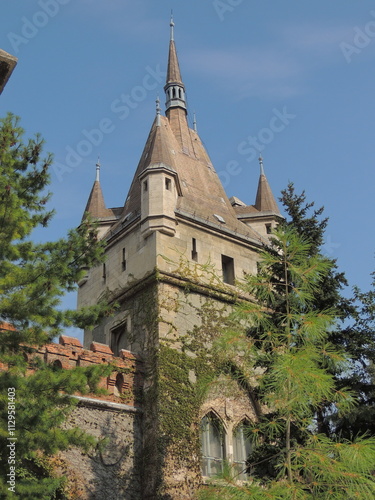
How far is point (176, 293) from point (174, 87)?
36.7ft

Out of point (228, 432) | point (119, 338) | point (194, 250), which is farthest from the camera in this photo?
point (194, 250)

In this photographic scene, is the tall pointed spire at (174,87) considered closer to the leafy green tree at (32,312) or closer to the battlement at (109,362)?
the battlement at (109,362)

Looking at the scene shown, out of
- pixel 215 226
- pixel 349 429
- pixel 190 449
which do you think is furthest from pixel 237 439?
pixel 215 226

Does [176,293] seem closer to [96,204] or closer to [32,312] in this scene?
[96,204]

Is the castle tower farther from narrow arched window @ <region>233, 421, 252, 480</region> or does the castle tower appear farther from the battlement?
the battlement

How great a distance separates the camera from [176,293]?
19641mm

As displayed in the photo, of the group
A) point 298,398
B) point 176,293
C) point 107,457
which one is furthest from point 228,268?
point 298,398

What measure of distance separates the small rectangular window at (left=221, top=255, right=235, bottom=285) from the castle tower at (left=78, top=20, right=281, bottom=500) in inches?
1.3

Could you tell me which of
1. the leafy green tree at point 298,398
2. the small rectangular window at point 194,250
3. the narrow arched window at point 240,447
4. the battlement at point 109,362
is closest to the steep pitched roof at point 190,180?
the small rectangular window at point 194,250

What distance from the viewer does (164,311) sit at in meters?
19.1

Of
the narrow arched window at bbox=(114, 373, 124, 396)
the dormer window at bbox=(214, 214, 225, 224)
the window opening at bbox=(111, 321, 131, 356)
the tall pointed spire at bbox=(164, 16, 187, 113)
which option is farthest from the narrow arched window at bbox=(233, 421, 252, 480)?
the tall pointed spire at bbox=(164, 16, 187, 113)

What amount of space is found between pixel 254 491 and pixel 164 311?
27.9ft

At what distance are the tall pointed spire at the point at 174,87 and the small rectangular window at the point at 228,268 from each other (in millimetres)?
7909

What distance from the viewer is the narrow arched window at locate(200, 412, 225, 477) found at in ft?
59.0
